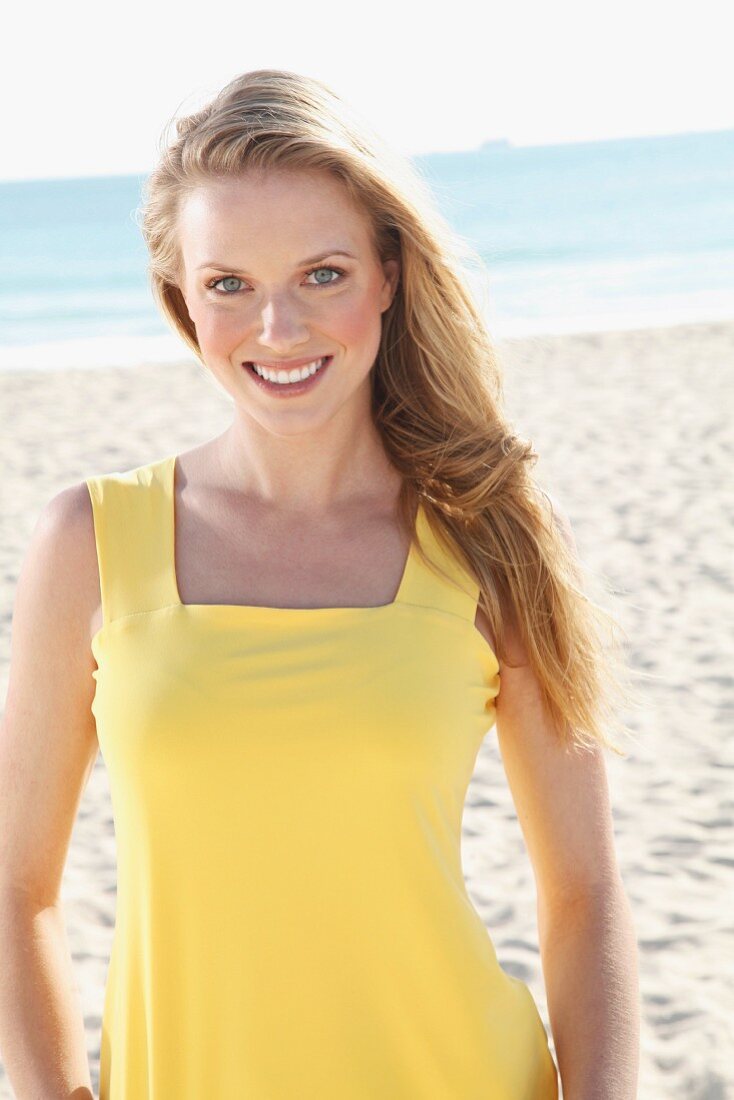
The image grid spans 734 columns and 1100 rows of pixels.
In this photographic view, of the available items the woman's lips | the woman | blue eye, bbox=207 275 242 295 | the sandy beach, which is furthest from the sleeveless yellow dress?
the sandy beach

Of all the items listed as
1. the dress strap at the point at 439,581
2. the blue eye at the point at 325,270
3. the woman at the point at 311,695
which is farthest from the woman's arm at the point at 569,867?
the blue eye at the point at 325,270

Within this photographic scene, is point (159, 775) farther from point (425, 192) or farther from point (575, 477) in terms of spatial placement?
point (575, 477)

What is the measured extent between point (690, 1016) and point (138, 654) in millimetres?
2842

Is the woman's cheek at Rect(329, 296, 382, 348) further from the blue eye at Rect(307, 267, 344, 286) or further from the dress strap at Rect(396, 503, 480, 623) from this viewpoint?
the dress strap at Rect(396, 503, 480, 623)

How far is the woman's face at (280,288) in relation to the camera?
5.98 feet

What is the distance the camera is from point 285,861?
1.70m

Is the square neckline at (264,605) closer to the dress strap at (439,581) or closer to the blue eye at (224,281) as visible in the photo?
the dress strap at (439,581)

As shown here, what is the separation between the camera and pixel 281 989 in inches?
67.2

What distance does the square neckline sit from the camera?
181 centimetres

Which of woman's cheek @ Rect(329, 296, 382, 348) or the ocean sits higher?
the ocean

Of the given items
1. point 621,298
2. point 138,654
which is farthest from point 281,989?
point 621,298

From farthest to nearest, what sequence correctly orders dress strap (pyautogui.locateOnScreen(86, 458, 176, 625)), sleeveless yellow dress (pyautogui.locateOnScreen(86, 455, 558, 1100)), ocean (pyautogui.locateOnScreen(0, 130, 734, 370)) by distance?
ocean (pyautogui.locateOnScreen(0, 130, 734, 370)), dress strap (pyautogui.locateOnScreen(86, 458, 176, 625)), sleeveless yellow dress (pyautogui.locateOnScreen(86, 455, 558, 1100))

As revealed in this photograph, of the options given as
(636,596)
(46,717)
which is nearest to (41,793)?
(46,717)

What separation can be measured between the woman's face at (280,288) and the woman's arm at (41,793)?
34 cm
